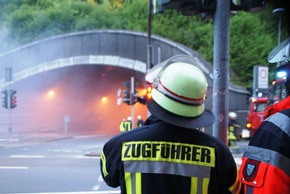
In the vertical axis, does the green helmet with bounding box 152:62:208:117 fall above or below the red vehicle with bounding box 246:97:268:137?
above

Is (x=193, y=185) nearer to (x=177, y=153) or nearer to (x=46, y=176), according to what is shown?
(x=177, y=153)

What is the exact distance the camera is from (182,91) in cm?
193

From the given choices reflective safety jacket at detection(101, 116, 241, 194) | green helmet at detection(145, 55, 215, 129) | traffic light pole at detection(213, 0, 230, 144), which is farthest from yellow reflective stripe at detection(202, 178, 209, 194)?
traffic light pole at detection(213, 0, 230, 144)

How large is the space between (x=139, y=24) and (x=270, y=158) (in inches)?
1310

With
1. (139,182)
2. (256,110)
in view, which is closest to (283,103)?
(139,182)

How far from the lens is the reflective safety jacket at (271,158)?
1590 millimetres

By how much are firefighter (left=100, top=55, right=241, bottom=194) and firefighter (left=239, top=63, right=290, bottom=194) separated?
0.21 meters

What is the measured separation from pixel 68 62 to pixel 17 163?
1585cm

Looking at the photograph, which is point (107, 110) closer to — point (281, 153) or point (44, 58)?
point (44, 58)

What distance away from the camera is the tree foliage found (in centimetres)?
2725

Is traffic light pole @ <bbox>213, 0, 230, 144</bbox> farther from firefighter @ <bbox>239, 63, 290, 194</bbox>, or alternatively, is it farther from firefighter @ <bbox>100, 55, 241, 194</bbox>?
firefighter @ <bbox>239, 63, 290, 194</bbox>

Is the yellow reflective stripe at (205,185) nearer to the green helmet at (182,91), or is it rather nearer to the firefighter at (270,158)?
the firefighter at (270,158)

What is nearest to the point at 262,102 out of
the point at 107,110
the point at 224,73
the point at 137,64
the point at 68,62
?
the point at 137,64

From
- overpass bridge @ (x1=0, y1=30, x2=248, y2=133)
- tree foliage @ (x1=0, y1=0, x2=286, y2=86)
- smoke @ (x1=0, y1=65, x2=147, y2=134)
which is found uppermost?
tree foliage @ (x1=0, y1=0, x2=286, y2=86)
